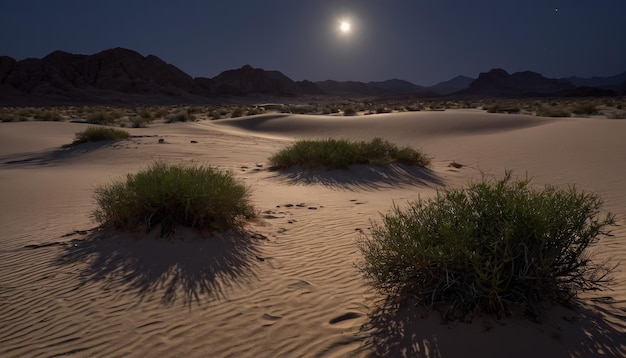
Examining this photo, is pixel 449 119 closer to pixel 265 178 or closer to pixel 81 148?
pixel 265 178

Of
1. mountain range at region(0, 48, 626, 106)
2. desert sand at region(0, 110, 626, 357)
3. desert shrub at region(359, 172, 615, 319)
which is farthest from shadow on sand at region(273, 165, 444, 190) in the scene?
mountain range at region(0, 48, 626, 106)

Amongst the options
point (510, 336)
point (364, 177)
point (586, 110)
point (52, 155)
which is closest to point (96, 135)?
point (52, 155)

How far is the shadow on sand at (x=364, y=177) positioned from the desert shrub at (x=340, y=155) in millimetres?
252

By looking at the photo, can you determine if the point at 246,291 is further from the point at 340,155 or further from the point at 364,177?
the point at 340,155

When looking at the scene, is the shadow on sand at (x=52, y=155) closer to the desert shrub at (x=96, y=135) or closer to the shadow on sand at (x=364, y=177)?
the desert shrub at (x=96, y=135)

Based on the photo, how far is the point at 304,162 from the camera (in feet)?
39.7

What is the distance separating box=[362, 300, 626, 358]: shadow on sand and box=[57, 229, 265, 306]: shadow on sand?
185 centimetres

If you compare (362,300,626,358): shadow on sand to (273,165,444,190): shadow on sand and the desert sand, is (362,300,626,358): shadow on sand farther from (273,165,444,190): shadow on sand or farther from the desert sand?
(273,165,444,190): shadow on sand

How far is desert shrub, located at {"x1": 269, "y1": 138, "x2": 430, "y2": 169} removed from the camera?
11.9m

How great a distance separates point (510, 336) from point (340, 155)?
8.99m

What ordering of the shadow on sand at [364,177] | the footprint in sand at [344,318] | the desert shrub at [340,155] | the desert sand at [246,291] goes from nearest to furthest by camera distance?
1. the desert sand at [246,291]
2. the footprint in sand at [344,318]
3. the shadow on sand at [364,177]
4. the desert shrub at [340,155]

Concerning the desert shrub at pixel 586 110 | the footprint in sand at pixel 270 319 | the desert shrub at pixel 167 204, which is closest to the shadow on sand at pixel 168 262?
the desert shrub at pixel 167 204

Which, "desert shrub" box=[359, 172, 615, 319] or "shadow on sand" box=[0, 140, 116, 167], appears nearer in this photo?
"desert shrub" box=[359, 172, 615, 319]

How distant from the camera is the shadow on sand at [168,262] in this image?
171 inches
